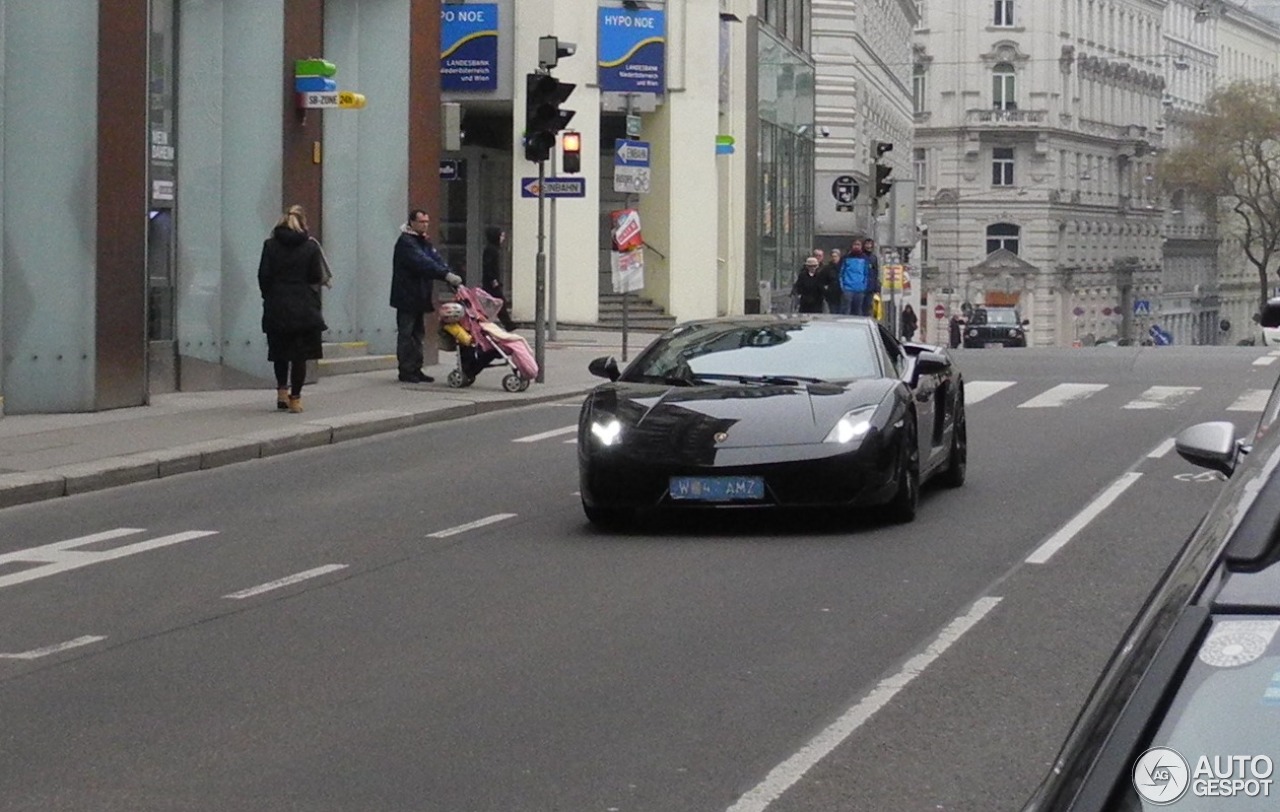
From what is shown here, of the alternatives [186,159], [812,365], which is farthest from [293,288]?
[812,365]

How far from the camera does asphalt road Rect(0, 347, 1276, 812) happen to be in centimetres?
665

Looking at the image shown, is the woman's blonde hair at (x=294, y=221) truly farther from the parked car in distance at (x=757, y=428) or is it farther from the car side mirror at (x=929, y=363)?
the car side mirror at (x=929, y=363)

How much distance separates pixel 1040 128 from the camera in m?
106

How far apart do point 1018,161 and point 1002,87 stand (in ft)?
13.3

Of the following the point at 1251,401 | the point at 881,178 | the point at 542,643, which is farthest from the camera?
the point at 881,178

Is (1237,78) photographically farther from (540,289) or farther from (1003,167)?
(540,289)

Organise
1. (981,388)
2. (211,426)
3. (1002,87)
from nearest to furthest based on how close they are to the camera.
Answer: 1. (211,426)
2. (981,388)
3. (1002,87)

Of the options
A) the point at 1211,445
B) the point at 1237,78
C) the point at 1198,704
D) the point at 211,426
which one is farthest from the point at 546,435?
the point at 1237,78

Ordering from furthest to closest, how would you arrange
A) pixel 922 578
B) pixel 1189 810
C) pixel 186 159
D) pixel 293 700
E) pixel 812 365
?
1. pixel 186 159
2. pixel 812 365
3. pixel 922 578
4. pixel 293 700
5. pixel 1189 810

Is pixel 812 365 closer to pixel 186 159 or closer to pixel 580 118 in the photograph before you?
pixel 186 159

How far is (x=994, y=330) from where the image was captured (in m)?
75.4

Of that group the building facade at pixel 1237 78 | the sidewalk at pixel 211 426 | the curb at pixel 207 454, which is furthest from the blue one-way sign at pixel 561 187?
the building facade at pixel 1237 78

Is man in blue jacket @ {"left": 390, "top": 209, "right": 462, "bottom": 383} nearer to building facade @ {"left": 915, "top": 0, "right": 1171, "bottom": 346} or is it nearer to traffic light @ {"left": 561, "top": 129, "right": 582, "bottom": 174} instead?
traffic light @ {"left": 561, "top": 129, "right": 582, "bottom": 174}

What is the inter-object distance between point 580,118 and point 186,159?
20461mm
